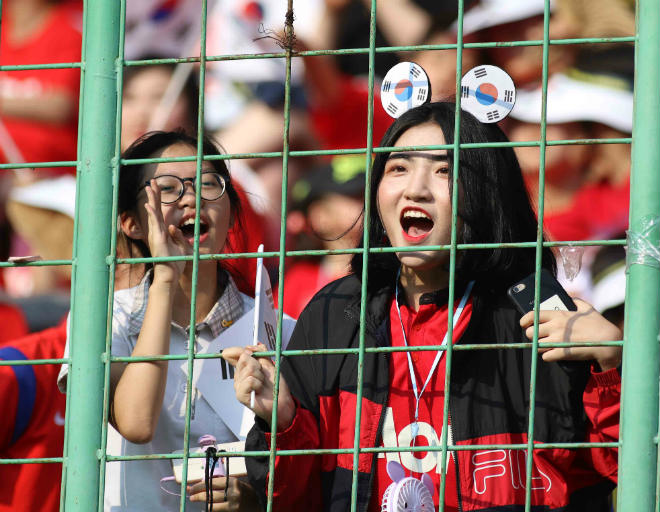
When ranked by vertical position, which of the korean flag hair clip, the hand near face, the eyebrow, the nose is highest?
the korean flag hair clip

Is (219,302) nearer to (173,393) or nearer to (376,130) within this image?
(173,393)

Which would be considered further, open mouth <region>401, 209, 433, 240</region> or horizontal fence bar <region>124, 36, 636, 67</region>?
open mouth <region>401, 209, 433, 240</region>

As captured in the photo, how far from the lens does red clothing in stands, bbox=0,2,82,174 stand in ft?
16.1

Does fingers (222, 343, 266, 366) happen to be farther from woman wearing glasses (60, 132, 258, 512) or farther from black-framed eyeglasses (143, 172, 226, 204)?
black-framed eyeglasses (143, 172, 226, 204)

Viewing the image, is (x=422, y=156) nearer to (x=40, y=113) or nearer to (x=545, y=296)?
(x=545, y=296)

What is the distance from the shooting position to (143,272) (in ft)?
11.9

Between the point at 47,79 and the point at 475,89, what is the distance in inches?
106

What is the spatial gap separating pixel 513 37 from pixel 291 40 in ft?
7.20

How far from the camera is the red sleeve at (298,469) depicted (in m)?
2.76

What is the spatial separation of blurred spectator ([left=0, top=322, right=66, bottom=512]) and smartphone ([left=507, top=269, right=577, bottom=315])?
165 centimetres

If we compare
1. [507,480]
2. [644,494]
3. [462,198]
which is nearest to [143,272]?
[462,198]

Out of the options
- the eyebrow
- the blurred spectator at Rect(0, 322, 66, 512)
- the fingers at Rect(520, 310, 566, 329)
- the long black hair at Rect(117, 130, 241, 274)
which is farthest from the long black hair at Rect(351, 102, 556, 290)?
the blurred spectator at Rect(0, 322, 66, 512)

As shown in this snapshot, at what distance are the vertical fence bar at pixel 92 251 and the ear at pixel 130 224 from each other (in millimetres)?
850

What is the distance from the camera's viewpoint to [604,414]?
264 centimetres
